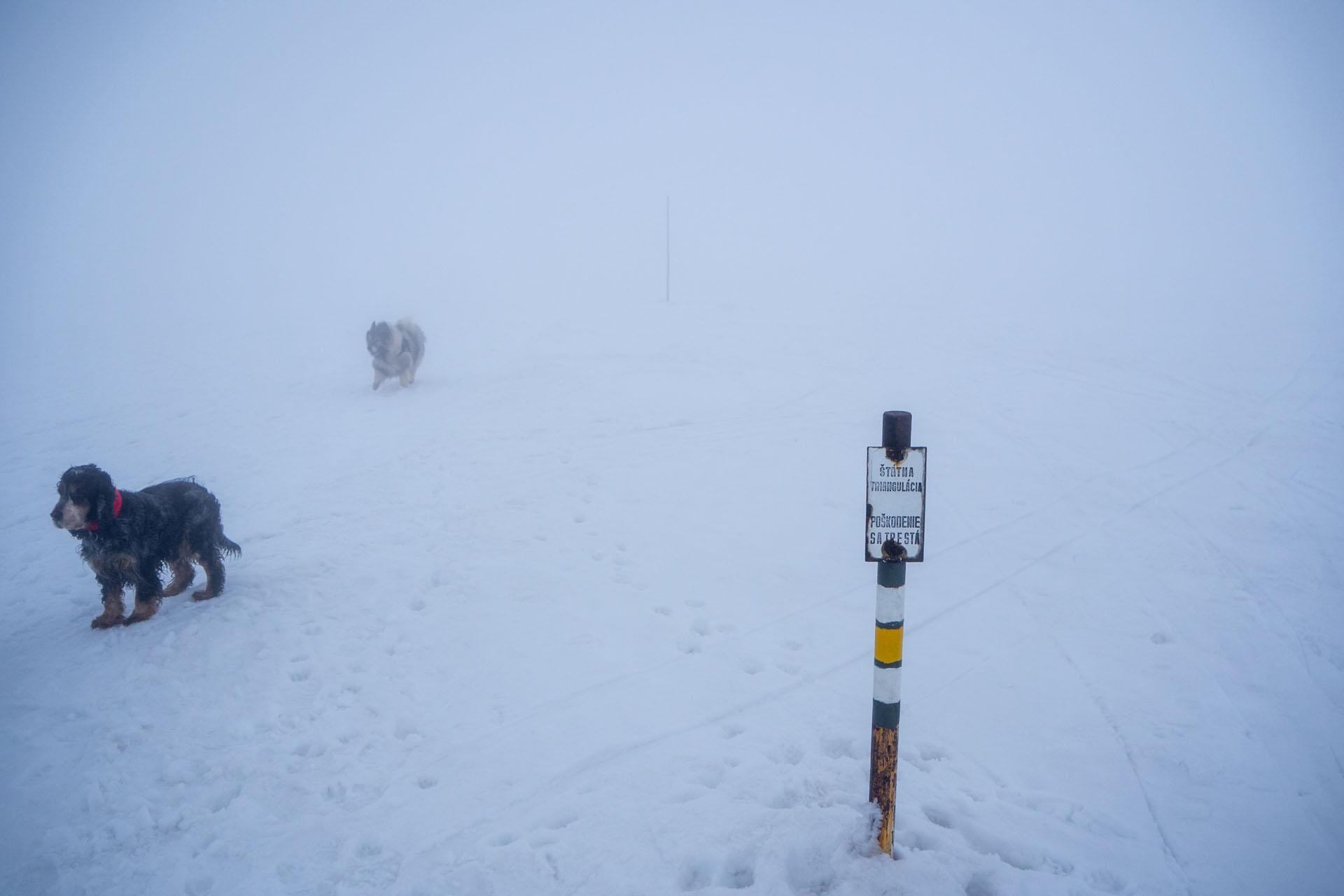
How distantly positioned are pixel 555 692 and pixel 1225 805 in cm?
411

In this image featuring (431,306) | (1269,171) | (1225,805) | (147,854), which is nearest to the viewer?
(147,854)

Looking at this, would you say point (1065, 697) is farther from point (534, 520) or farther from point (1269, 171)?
point (1269, 171)

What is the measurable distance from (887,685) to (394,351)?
13514 millimetres

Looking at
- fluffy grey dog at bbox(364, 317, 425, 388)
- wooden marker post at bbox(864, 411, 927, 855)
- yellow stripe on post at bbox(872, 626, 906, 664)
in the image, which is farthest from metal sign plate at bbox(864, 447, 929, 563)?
fluffy grey dog at bbox(364, 317, 425, 388)

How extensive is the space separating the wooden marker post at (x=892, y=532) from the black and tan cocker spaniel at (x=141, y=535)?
547cm

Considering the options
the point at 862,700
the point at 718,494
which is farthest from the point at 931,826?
the point at 718,494

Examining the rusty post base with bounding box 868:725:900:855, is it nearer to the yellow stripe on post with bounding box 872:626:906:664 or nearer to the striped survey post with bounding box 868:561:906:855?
the striped survey post with bounding box 868:561:906:855

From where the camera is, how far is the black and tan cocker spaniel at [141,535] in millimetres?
4723

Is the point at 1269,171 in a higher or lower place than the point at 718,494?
higher

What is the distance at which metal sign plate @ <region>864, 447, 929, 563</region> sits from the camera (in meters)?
2.55

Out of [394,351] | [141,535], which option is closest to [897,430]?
[141,535]

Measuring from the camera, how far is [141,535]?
512 centimetres

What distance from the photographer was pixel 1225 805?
11.7 ft

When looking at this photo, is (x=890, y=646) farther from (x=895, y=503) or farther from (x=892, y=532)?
(x=895, y=503)
